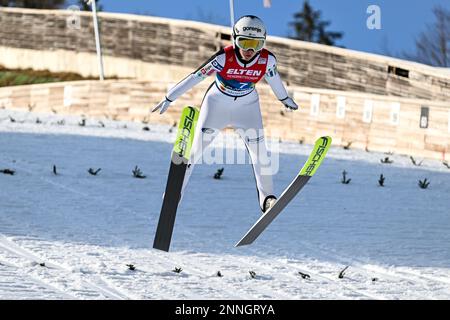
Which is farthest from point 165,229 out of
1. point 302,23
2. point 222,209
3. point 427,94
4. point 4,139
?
point 302,23

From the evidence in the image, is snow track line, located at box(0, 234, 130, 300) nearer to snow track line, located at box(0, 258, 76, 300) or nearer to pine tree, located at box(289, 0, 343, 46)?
snow track line, located at box(0, 258, 76, 300)

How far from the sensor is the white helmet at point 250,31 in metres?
8.72

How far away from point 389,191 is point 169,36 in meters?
16.9

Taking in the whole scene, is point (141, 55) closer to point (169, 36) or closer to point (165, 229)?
point (169, 36)

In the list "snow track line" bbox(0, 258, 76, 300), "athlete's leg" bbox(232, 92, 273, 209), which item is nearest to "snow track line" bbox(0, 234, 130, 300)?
"snow track line" bbox(0, 258, 76, 300)

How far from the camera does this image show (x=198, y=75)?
9.19 meters

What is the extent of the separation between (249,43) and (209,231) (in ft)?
10.8

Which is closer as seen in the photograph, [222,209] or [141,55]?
[222,209]

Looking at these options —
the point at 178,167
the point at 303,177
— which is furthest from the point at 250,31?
the point at 303,177

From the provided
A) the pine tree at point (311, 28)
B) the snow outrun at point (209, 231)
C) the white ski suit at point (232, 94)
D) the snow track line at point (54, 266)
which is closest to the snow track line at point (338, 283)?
the snow outrun at point (209, 231)

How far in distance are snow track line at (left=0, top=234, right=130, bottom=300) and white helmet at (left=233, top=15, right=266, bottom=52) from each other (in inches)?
89.4

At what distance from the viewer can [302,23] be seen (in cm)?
6950

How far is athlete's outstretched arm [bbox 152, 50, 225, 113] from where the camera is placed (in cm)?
903

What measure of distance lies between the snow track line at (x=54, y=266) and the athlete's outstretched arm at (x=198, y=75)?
1.52 m
